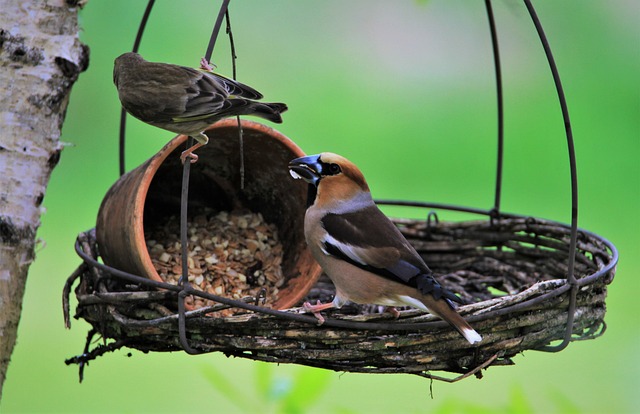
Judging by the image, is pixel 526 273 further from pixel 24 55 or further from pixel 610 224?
pixel 610 224

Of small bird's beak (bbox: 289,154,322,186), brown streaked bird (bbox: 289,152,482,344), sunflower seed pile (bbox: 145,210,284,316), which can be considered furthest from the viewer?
sunflower seed pile (bbox: 145,210,284,316)

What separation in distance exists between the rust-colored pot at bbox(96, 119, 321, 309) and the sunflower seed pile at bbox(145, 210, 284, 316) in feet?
0.14

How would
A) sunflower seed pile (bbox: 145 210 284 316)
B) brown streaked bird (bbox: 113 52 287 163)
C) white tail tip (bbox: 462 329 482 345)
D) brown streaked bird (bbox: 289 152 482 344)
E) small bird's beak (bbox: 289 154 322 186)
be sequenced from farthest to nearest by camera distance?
sunflower seed pile (bbox: 145 210 284 316), small bird's beak (bbox: 289 154 322 186), brown streaked bird (bbox: 113 52 287 163), brown streaked bird (bbox: 289 152 482 344), white tail tip (bbox: 462 329 482 345)

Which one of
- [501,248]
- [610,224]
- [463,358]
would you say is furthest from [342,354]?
[610,224]

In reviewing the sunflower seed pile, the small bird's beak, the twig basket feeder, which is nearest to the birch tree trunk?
the twig basket feeder

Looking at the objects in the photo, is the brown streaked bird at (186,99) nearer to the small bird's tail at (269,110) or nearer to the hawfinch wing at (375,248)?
the small bird's tail at (269,110)

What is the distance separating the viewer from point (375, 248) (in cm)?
246

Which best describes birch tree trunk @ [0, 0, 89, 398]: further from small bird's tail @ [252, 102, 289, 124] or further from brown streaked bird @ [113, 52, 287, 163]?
small bird's tail @ [252, 102, 289, 124]

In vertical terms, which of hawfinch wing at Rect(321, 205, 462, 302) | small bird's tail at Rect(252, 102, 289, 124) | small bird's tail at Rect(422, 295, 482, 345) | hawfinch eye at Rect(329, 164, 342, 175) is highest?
small bird's tail at Rect(252, 102, 289, 124)

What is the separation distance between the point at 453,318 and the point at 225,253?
1.17 meters

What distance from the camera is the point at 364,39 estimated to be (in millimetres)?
7660

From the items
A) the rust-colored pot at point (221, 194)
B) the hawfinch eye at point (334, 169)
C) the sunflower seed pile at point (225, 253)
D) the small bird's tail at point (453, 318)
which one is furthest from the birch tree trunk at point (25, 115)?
the small bird's tail at point (453, 318)

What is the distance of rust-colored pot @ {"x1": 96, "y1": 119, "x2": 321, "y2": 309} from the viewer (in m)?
2.75

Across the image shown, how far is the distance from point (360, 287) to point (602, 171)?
16.4 ft
